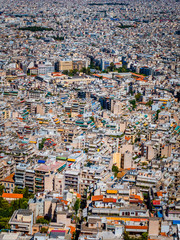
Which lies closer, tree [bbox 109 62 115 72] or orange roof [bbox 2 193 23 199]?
orange roof [bbox 2 193 23 199]

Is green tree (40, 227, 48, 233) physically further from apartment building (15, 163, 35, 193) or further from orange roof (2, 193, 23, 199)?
apartment building (15, 163, 35, 193)

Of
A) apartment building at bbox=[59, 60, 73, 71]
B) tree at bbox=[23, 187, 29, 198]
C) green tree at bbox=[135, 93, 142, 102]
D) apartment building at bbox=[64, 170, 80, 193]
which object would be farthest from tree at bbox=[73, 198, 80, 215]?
apartment building at bbox=[59, 60, 73, 71]

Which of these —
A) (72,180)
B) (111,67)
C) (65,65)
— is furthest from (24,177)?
(111,67)

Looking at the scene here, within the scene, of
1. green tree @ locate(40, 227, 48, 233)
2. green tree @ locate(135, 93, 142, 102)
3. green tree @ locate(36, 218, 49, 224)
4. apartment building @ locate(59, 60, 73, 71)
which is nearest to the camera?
green tree @ locate(40, 227, 48, 233)

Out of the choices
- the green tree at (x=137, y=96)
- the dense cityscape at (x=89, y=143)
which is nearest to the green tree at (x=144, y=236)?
the dense cityscape at (x=89, y=143)

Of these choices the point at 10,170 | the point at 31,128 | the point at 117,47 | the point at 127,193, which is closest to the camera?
the point at 127,193

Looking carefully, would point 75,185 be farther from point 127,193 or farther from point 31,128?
point 31,128

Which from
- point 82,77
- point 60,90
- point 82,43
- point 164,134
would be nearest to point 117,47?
point 82,43

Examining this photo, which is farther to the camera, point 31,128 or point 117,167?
point 31,128

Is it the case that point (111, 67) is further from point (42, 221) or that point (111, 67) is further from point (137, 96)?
point (42, 221)
